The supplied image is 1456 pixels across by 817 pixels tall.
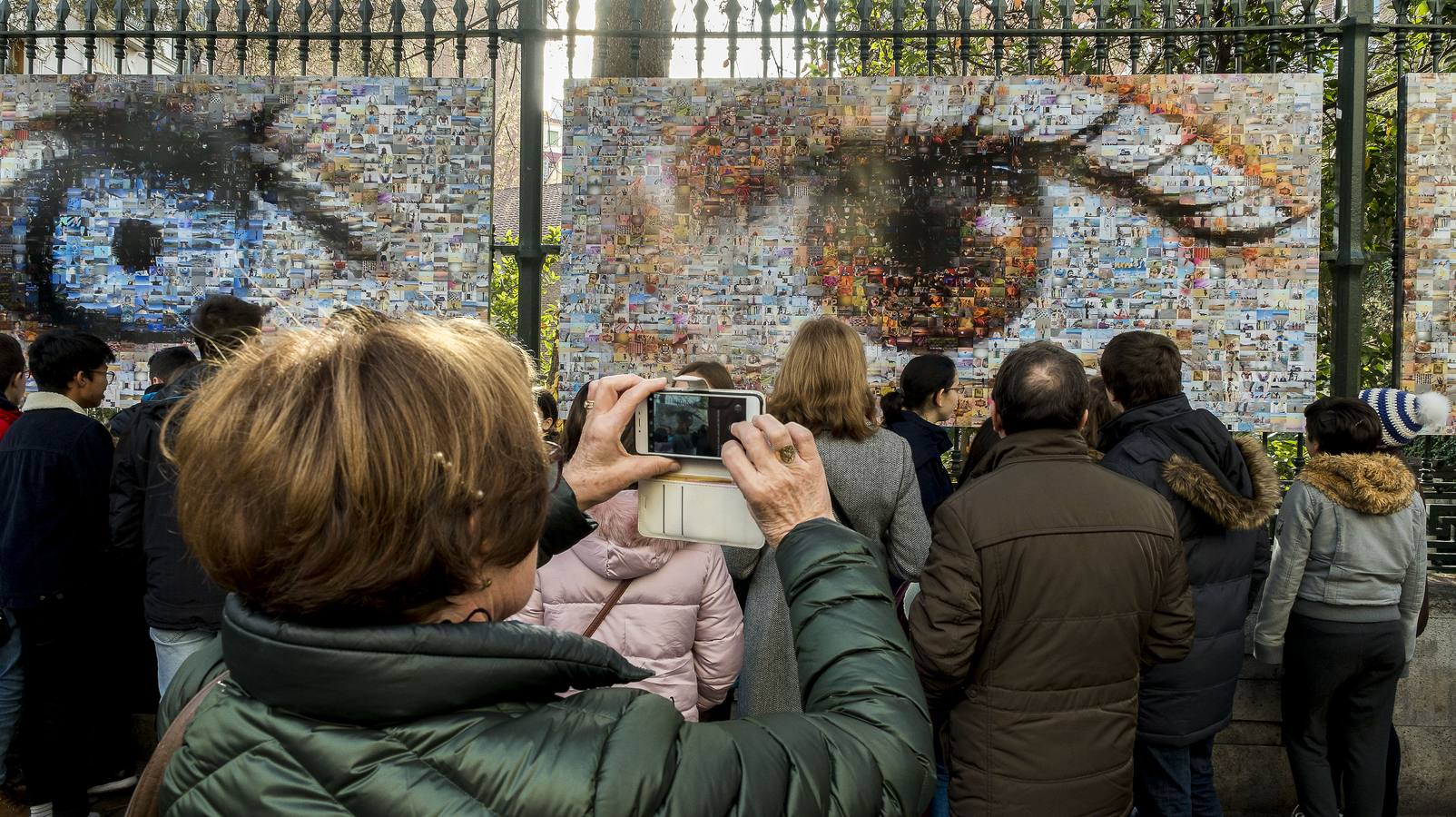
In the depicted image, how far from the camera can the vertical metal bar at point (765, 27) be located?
14.4 ft

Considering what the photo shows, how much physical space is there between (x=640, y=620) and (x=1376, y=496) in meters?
2.62

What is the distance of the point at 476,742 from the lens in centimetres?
98

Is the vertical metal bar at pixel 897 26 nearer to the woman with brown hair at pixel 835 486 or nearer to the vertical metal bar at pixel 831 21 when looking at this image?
the vertical metal bar at pixel 831 21

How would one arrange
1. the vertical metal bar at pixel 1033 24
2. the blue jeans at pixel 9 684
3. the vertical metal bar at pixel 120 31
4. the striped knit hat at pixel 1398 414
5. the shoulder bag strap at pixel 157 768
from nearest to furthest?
1. the shoulder bag strap at pixel 157 768
2. the striped knit hat at pixel 1398 414
3. the blue jeans at pixel 9 684
4. the vertical metal bar at pixel 1033 24
5. the vertical metal bar at pixel 120 31

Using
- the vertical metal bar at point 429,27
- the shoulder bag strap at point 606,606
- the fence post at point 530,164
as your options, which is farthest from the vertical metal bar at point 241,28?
the shoulder bag strap at point 606,606

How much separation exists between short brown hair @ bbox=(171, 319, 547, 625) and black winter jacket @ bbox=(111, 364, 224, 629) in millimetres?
2828

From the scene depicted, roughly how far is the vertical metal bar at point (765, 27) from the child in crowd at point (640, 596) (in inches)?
92.8

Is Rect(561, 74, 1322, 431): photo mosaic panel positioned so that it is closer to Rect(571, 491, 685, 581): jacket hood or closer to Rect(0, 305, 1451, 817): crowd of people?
Rect(0, 305, 1451, 817): crowd of people

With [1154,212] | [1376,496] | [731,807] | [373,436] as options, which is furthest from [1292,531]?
[373,436]

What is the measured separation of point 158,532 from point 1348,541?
168 inches

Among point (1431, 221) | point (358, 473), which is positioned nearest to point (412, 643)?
point (358, 473)

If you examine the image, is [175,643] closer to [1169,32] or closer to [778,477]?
[778,477]

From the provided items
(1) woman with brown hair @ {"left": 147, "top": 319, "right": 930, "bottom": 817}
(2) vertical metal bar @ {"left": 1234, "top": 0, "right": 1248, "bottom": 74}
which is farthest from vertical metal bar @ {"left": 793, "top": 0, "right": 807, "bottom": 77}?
Result: (1) woman with brown hair @ {"left": 147, "top": 319, "right": 930, "bottom": 817}

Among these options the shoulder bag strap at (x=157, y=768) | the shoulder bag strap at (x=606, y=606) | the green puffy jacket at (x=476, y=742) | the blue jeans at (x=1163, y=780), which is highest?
the green puffy jacket at (x=476, y=742)
